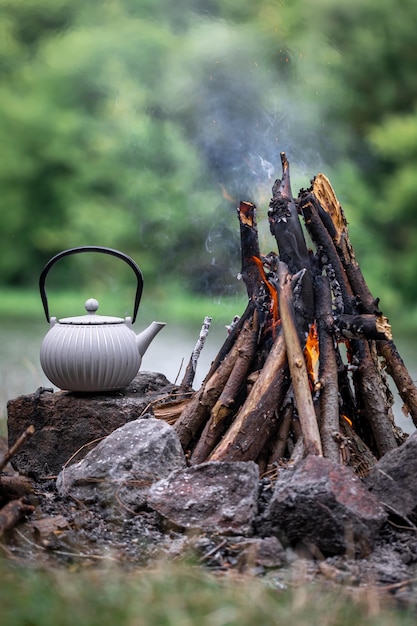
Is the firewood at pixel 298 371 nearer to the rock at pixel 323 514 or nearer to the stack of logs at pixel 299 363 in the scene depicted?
the stack of logs at pixel 299 363

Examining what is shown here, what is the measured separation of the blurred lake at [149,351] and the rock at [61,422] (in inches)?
27.1

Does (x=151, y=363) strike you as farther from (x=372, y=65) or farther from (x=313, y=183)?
(x=372, y=65)

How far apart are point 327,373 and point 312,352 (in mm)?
102

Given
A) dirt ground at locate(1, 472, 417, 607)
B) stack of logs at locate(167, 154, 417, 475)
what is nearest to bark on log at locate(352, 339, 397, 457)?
stack of logs at locate(167, 154, 417, 475)

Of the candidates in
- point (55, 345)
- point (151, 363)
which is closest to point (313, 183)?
point (55, 345)

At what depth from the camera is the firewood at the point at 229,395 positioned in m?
3.19

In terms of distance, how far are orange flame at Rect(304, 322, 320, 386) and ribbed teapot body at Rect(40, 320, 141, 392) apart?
716mm

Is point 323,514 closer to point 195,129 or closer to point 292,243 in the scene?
point 292,243

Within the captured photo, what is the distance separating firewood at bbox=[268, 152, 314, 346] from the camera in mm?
3254

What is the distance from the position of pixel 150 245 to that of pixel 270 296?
371cm

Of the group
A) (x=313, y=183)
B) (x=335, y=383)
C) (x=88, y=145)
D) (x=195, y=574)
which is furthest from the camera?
(x=88, y=145)

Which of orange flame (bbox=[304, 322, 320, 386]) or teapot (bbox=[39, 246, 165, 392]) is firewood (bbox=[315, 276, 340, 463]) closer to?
orange flame (bbox=[304, 322, 320, 386])

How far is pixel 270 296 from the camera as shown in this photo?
3326mm

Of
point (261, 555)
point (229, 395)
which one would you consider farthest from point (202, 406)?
point (261, 555)
